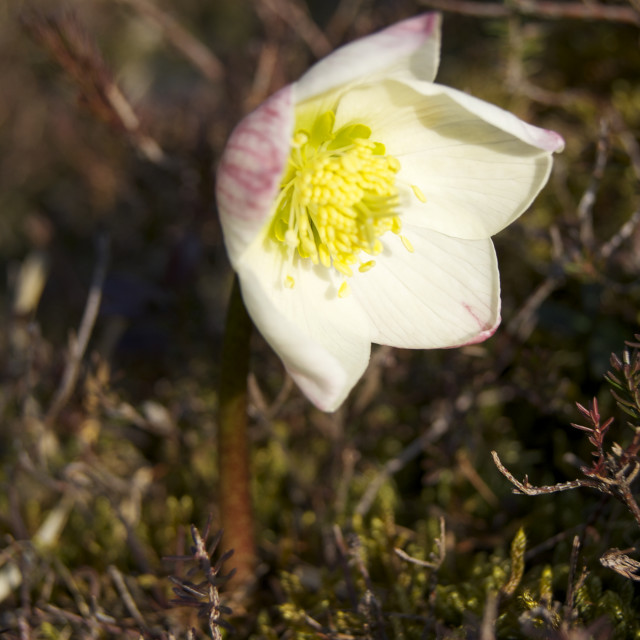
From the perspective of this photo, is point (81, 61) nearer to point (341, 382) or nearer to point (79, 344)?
point (79, 344)

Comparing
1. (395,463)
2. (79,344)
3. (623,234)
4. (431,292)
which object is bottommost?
(395,463)

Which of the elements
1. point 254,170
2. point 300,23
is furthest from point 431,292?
point 300,23

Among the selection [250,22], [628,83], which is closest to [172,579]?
[628,83]

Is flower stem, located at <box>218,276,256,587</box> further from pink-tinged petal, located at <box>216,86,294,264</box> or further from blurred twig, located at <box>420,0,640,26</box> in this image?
blurred twig, located at <box>420,0,640,26</box>

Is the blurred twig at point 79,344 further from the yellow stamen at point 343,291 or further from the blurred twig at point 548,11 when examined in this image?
the blurred twig at point 548,11

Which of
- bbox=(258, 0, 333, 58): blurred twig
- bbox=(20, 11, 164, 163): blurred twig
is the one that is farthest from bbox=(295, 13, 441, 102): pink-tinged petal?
bbox=(258, 0, 333, 58): blurred twig

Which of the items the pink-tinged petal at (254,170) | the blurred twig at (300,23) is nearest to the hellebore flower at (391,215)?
the pink-tinged petal at (254,170)
